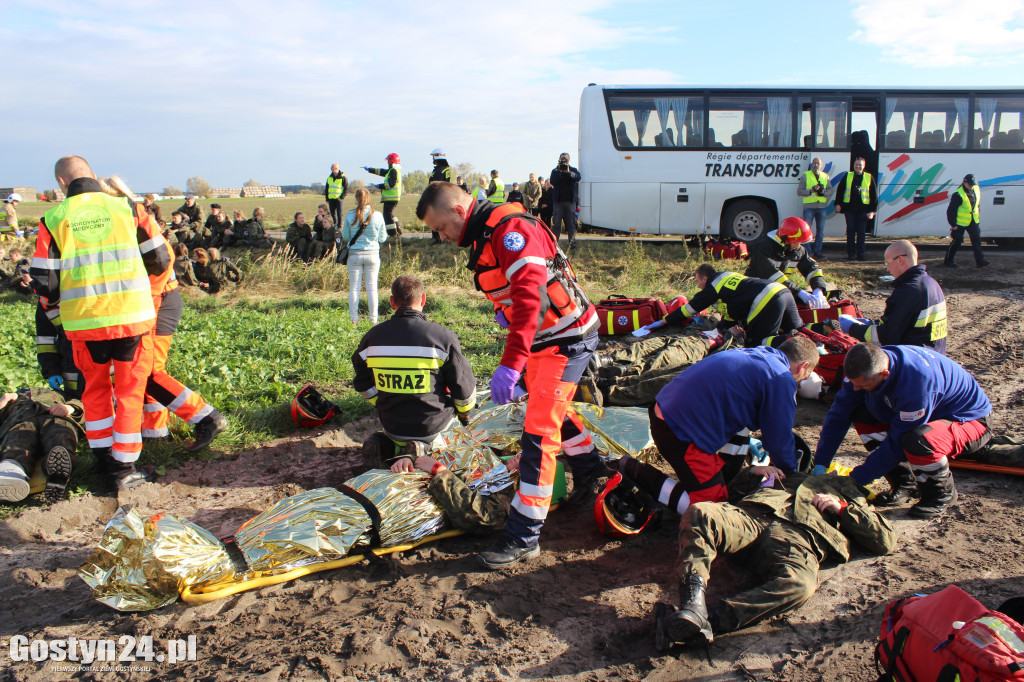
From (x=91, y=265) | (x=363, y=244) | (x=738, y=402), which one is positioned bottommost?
(x=738, y=402)

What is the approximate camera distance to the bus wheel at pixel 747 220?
44.4ft

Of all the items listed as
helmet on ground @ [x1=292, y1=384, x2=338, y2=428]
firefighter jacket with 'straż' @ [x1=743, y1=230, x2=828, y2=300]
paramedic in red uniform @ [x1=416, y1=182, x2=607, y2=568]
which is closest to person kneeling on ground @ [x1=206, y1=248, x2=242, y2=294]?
helmet on ground @ [x1=292, y1=384, x2=338, y2=428]

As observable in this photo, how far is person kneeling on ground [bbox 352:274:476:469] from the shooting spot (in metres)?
4.17

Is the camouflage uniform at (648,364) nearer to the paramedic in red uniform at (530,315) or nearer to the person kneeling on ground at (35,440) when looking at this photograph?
the paramedic in red uniform at (530,315)

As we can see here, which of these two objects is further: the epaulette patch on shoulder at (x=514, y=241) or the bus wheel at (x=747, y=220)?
the bus wheel at (x=747, y=220)

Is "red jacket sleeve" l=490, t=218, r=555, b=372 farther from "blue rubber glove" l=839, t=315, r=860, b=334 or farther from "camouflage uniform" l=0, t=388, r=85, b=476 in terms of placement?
"blue rubber glove" l=839, t=315, r=860, b=334

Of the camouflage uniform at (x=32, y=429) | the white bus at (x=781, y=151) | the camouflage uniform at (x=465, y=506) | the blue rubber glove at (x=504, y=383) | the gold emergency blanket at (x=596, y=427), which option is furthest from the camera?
the white bus at (x=781, y=151)

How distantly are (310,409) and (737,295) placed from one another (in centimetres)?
434

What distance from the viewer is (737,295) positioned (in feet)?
21.9

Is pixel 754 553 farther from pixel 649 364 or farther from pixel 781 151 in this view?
pixel 781 151

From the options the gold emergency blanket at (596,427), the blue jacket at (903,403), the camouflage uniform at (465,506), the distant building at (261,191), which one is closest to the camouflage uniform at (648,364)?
the gold emergency blanket at (596,427)

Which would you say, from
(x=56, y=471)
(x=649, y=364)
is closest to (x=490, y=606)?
(x=56, y=471)

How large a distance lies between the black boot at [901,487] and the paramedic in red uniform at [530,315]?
2.24 meters

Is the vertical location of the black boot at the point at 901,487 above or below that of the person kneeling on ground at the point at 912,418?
below
